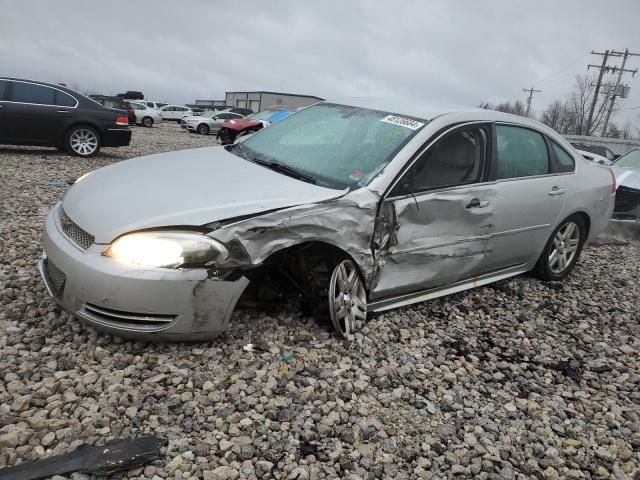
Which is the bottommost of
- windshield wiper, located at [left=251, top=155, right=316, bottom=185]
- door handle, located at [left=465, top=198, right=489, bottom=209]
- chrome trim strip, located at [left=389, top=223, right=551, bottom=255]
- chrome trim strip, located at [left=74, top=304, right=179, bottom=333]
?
chrome trim strip, located at [left=74, top=304, right=179, bottom=333]

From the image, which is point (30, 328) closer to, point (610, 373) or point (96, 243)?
point (96, 243)

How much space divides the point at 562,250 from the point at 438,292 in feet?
5.79

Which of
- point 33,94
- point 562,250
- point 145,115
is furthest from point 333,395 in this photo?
point 145,115

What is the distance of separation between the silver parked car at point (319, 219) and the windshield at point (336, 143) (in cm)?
1

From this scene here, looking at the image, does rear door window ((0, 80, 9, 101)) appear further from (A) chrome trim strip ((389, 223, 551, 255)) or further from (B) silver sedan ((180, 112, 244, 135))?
(B) silver sedan ((180, 112, 244, 135))

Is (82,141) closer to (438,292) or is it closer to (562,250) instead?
(438,292)

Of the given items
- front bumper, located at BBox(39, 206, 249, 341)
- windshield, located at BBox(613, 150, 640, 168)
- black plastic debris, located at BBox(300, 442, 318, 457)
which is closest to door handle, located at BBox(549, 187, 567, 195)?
front bumper, located at BBox(39, 206, 249, 341)

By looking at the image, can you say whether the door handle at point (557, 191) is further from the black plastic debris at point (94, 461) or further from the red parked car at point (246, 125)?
the red parked car at point (246, 125)

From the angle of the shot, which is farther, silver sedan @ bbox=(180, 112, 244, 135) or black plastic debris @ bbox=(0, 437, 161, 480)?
silver sedan @ bbox=(180, 112, 244, 135)

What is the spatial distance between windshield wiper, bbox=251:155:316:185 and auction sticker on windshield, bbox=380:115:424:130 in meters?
0.81

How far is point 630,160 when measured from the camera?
8.65 metres

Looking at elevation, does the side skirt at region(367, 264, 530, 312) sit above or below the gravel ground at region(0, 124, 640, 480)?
above

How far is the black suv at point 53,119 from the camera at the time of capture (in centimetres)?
932

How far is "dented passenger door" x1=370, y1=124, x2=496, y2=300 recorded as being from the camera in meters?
3.15
